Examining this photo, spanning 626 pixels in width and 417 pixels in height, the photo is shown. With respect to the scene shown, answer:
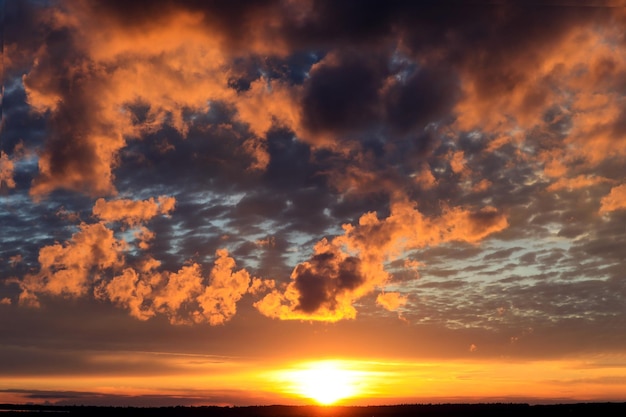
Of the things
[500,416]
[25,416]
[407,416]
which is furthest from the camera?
[407,416]

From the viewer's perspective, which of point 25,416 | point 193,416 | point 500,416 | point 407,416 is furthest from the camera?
point 193,416

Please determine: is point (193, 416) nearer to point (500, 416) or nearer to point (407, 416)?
point (407, 416)

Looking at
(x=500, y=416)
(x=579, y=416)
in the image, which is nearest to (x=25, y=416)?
(x=500, y=416)

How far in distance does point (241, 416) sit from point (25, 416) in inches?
2119

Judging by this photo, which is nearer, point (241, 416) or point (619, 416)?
point (619, 416)

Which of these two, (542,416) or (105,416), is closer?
(542,416)

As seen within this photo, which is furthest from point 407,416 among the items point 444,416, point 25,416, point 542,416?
point 25,416

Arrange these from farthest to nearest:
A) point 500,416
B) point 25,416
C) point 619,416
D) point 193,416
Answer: point 193,416 → point 500,416 → point 25,416 → point 619,416

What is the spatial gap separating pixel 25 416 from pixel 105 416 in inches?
1235

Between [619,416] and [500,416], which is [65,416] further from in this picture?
[619,416]

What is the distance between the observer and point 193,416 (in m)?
197

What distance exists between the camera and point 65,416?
178750 mm

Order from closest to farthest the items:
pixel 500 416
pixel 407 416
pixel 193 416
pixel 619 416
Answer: pixel 619 416
pixel 500 416
pixel 407 416
pixel 193 416

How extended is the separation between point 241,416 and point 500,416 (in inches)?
2727
